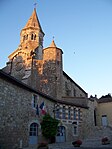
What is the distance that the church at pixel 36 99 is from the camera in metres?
12.2

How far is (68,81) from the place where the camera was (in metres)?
30.8

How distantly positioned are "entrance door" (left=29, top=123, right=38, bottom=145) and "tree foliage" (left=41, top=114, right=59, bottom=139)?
2.98ft

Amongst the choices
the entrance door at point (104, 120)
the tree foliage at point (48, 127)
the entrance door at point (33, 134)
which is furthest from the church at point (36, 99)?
the tree foliage at point (48, 127)

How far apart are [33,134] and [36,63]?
1610 centimetres

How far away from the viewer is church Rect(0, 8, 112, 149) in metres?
12.2

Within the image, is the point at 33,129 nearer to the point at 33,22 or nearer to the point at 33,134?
the point at 33,134

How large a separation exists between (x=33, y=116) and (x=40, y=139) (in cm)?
223

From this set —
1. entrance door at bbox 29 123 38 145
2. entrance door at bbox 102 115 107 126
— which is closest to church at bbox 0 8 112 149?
entrance door at bbox 29 123 38 145

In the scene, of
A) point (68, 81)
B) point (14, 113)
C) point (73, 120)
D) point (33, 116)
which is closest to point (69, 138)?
point (73, 120)

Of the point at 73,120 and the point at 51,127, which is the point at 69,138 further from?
the point at 51,127

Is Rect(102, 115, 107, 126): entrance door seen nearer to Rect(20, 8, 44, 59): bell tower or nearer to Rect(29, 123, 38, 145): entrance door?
Rect(29, 123, 38, 145): entrance door

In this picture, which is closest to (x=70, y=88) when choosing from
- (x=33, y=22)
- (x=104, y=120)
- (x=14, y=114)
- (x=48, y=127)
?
(x=104, y=120)

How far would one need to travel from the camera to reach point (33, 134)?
1461cm

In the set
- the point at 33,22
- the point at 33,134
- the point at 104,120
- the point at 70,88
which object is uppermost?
the point at 33,22
